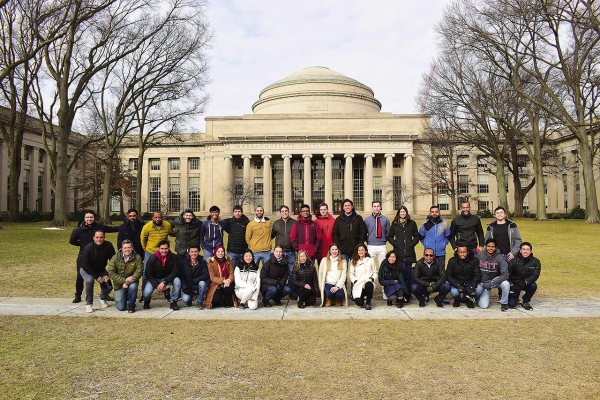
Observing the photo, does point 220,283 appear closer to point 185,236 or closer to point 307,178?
point 185,236

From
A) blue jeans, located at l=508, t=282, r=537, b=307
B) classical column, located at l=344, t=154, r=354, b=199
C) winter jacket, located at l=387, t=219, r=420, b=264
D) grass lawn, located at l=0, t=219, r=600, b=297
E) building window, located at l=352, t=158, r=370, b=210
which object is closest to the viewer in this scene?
blue jeans, located at l=508, t=282, r=537, b=307

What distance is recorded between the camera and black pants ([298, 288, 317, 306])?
9320 mm

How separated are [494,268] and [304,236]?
386 centimetres

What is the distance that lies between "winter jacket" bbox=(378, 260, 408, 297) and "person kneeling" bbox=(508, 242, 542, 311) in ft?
6.67

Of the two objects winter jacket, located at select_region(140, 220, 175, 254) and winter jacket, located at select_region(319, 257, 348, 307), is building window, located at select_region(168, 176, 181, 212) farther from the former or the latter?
winter jacket, located at select_region(319, 257, 348, 307)

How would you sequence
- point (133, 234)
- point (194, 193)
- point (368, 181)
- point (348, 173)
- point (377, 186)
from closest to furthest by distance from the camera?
point (133, 234)
point (348, 173)
point (368, 181)
point (377, 186)
point (194, 193)

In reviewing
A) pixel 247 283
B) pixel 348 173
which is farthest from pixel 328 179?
pixel 247 283

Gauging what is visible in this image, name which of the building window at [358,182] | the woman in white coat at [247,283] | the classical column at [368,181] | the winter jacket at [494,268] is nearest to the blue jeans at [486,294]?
the winter jacket at [494,268]

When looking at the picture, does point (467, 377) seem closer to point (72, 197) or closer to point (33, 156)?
point (33, 156)

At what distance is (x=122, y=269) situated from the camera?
9.08 meters

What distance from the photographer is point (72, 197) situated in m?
62.6

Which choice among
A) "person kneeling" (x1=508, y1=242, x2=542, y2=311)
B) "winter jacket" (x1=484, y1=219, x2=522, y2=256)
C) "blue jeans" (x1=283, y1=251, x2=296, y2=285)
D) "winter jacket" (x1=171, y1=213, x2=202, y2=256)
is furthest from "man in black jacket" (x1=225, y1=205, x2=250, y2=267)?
"person kneeling" (x1=508, y1=242, x2=542, y2=311)

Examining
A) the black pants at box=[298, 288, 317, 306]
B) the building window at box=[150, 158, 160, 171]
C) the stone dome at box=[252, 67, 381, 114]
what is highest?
the stone dome at box=[252, 67, 381, 114]

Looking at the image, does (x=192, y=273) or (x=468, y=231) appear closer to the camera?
(x=192, y=273)
